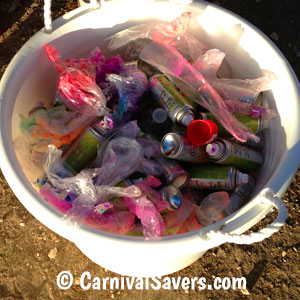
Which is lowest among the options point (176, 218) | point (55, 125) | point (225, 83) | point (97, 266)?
point (97, 266)

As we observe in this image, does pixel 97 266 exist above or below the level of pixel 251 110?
below

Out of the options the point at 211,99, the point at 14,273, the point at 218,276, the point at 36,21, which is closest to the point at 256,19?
the point at 211,99

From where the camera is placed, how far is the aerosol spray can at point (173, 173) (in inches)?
42.2

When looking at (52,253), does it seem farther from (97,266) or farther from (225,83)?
(225,83)

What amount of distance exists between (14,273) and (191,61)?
1.02 m

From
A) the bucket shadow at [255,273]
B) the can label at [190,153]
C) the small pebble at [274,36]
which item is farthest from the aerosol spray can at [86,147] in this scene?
the small pebble at [274,36]

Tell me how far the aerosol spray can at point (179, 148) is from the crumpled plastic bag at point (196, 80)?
117 millimetres

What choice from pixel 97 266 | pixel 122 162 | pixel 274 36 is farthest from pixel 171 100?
pixel 274 36

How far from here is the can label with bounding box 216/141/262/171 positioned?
108 centimetres

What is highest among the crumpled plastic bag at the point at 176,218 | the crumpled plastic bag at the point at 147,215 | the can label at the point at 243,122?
the can label at the point at 243,122

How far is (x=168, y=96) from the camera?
1150 millimetres

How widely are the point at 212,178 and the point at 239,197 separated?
0.09 metres

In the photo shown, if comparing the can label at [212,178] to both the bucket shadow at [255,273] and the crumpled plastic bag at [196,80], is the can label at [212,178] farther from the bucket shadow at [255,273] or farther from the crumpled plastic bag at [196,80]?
Answer: the bucket shadow at [255,273]

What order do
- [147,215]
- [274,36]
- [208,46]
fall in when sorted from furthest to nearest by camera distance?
[274,36]
[208,46]
[147,215]
